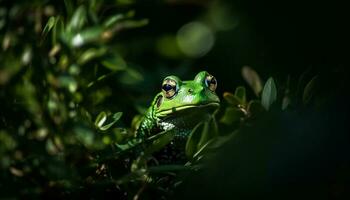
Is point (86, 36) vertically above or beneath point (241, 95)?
above

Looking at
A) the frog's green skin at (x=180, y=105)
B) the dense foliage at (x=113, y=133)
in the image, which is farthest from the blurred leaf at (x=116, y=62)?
the frog's green skin at (x=180, y=105)

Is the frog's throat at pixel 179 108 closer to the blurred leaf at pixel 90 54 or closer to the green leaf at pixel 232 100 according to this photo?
the green leaf at pixel 232 100

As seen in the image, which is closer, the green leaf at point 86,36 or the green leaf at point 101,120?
the green leaf at point 86,36

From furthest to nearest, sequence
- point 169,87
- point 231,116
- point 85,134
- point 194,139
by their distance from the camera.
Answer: point 169,87 < point 231,116 < point 194,139 < point 85,134

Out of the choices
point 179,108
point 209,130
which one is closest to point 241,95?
point 209,130

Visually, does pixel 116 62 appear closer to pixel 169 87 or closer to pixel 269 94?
pixel 269 94

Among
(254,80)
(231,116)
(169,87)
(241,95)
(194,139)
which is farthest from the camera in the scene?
(169,87)

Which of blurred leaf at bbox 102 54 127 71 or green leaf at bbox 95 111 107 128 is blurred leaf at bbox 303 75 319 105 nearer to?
blurred leaf at bbox 102 54 127 71

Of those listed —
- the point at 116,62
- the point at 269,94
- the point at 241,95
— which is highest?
the point at 116,62
